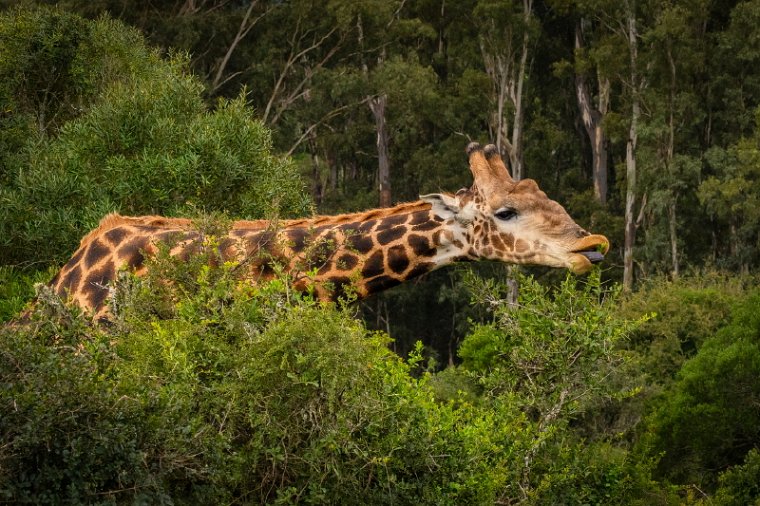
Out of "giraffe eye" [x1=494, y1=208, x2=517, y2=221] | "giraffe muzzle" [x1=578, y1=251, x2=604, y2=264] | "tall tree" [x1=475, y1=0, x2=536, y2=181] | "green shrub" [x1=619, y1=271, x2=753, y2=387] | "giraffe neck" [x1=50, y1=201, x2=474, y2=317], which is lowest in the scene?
"green shrub" [x1=619, y1=271, x2=753, y2=387]

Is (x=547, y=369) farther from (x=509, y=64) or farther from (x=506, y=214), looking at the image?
(x=509, y=64)

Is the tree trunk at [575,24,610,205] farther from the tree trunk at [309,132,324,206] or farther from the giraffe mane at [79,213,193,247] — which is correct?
the giraffe mane at [79,213,193,247]

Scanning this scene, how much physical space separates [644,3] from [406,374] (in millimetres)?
34868

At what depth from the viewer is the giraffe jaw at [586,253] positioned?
39.9 feet

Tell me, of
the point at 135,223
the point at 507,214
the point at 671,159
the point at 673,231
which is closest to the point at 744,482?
the point at 507,214

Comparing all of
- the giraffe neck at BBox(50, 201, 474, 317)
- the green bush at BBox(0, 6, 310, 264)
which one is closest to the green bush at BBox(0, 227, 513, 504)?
the giraffe neck at BBox(50, 201, 474, 317)

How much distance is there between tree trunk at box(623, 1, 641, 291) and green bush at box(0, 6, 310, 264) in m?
24.2

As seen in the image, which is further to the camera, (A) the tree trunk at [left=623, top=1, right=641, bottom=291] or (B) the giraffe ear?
(A) the tree trunk at [left=623, top=1, right=641, bottom=291]

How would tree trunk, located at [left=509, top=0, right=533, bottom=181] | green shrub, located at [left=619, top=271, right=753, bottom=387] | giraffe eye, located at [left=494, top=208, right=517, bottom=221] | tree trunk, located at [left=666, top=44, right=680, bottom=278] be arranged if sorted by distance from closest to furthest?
giraffe eye, located at [left=494, top=208, right=517, bottom=221] < green shrub, located at [left=619, top=271, right=753, bottom=387] < tree trunk, located at [left=666, top=44, right=680, bottom=278] < tree trunk, located at [left=509, top=0, right=533, bottom=181]

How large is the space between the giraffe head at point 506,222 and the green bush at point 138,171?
474cm

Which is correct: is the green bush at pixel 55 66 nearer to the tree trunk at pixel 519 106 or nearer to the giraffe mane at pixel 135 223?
the giraffe mane at pixel 135 223

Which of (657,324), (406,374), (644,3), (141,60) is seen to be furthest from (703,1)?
(406,374)

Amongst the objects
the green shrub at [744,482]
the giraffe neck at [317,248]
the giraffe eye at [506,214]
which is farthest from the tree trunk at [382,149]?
the giraffe eye at [506,214]

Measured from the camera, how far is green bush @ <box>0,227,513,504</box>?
8.86 m
